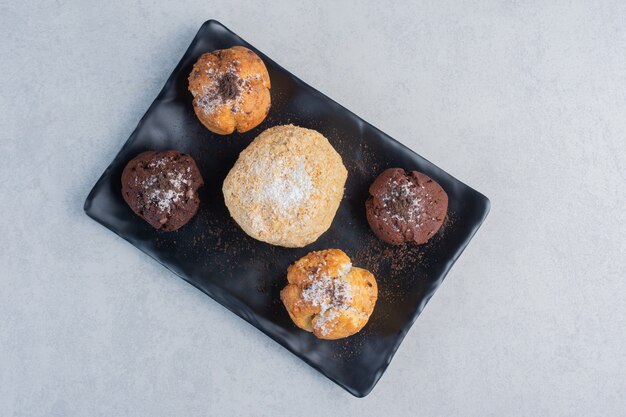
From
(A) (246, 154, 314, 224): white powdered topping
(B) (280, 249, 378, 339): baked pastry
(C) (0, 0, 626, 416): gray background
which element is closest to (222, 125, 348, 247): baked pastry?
(A) (246, 154, 314, 224): white powdered topping

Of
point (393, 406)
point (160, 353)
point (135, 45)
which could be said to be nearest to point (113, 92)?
point (135, 45)

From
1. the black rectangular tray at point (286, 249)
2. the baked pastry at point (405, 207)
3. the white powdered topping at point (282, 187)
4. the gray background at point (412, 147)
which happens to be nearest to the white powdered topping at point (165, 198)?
the black rectangular tray at point (286, 249)

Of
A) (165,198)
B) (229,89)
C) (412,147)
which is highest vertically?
(412,147)

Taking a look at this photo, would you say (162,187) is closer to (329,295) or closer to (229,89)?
(229,89)

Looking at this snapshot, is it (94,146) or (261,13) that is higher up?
(261,13)

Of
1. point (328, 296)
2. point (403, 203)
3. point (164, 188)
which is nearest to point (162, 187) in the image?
point (164, 188)

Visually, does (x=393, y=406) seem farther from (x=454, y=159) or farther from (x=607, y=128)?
(x=607, y=128)
